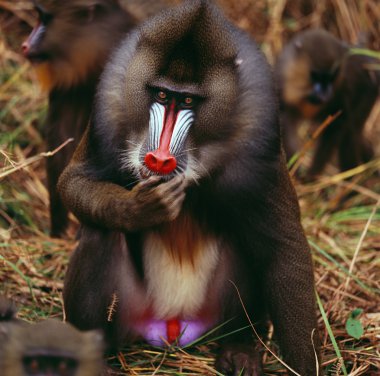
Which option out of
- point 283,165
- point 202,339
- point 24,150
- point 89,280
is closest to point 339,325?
point 202,339

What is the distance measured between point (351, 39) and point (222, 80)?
4974mm

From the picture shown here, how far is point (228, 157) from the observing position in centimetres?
336

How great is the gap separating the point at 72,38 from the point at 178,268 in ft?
6.87

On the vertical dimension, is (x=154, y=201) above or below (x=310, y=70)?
above

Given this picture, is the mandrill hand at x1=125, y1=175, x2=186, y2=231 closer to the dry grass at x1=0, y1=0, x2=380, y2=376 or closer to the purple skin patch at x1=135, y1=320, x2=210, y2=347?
the dry grass at x1=0, y1=0, x2=380, y2=376

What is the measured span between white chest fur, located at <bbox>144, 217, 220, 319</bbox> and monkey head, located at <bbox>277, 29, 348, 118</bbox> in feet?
10.7

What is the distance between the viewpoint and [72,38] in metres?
5.29

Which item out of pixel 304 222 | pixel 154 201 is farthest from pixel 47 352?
pixel 304 222

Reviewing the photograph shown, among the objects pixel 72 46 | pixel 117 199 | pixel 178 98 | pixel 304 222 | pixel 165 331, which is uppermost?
pixel 178 98

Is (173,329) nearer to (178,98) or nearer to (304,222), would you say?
(178,98)

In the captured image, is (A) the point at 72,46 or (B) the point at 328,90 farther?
(B) the point at 328,90

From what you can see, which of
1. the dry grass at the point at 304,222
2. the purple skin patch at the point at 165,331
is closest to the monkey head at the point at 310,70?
the dry grass at the point at 304,222

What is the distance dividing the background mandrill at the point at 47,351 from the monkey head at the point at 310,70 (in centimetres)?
436

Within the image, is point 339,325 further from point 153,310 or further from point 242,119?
point 242,119
